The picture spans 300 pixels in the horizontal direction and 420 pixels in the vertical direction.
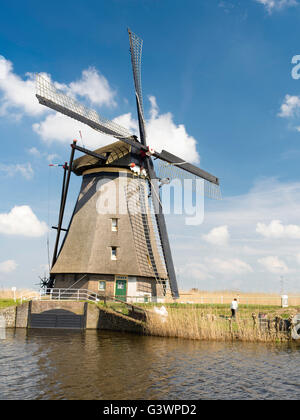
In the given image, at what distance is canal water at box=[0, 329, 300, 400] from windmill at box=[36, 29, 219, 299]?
23.5 ft

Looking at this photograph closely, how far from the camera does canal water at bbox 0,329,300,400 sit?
8234mm

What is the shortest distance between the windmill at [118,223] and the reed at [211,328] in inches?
216

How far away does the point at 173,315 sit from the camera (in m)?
16.3

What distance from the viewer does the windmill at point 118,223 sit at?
22.6 meters

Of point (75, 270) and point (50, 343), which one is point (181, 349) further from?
point (75, 270)

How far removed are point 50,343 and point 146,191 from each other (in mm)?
12905

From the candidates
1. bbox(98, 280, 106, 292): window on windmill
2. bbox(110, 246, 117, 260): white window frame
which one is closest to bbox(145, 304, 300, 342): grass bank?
bbox(98, 280, 106, 292): window on windmill

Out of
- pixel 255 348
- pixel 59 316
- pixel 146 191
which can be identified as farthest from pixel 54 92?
pixel 255 348

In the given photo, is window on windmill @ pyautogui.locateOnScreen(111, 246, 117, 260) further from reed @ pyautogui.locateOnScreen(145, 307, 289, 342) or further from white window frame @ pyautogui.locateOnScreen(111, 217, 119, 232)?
reed @ pyautogui.locateOnScreen(145, 307, 289, 342)

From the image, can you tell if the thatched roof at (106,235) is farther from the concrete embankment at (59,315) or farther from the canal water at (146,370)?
the canal water at (146,370)

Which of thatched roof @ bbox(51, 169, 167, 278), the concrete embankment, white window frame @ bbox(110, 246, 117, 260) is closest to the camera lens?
the concrete embankment

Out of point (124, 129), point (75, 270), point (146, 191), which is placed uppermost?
point (124, 129)

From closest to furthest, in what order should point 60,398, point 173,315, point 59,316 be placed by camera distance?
point 60,398 → point 173,315 → point 59,316

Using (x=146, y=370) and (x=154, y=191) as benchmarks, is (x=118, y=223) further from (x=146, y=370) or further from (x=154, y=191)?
(x=146, y=370)
